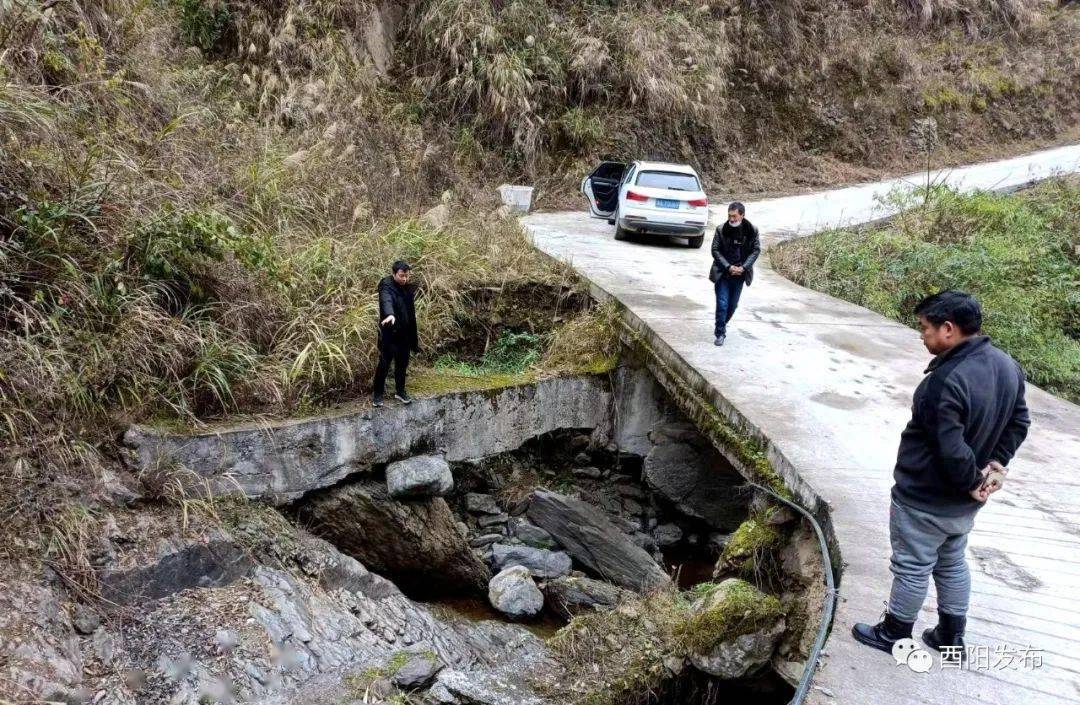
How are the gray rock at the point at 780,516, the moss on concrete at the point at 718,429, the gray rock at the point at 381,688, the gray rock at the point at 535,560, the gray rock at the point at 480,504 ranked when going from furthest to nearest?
the gray rock at the point at 480,504
the gray rock at the point at 535,560
the moss on concrete at the point at 718,429
the gray rock at the point at 780,516
the gray rock at the point at 381,688

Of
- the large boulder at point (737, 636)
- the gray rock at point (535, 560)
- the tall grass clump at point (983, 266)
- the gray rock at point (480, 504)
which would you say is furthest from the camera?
the tall grass clump at point (983, 266)

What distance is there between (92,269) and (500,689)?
4778mm

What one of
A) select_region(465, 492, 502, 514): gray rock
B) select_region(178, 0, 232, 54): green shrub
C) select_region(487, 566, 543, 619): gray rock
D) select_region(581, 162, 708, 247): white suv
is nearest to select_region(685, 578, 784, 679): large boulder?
select_region(487, 566, 543, 619): gray rock

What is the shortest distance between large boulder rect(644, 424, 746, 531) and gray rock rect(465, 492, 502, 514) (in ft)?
5.99

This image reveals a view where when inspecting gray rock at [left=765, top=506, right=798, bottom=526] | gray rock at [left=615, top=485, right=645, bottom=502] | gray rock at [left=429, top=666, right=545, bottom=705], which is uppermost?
gray rock at [left=765, top=506, right=798, bottom=526]

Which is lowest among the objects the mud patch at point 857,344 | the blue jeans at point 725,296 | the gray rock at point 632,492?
the gray rock at point 632,492

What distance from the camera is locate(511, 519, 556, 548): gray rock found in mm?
7699

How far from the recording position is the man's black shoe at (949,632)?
3.42 meters

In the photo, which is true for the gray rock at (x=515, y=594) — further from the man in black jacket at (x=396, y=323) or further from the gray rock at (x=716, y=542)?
the gray rock at (x=716, y=542)

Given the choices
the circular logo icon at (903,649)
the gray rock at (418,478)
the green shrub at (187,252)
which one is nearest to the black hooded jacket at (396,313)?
the gray rock at (418,478)

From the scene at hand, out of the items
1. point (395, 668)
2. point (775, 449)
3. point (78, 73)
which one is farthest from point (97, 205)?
point (775, 449)

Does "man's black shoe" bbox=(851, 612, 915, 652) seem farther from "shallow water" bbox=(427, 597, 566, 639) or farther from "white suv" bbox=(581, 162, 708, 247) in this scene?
"white suv" bbox=(581, 162, 708, 247)

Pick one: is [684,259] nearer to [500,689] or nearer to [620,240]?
[620,240]

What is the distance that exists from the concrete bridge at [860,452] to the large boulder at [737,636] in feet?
2.17
